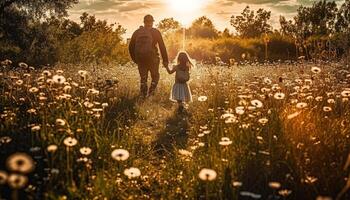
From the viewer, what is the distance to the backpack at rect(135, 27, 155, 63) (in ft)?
43.5

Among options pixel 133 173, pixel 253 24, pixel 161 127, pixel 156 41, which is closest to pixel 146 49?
pixel 156 41

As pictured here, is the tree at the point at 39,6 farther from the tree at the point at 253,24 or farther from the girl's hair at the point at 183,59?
the tree at the point at 253,24

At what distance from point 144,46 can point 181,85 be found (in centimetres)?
183

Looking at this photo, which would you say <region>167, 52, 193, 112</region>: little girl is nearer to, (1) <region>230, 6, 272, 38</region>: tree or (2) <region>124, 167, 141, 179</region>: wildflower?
(2) <region>124, 167, 141, 179</region>: wildflower

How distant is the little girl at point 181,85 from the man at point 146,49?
3.76 feet

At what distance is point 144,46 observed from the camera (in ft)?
43.5

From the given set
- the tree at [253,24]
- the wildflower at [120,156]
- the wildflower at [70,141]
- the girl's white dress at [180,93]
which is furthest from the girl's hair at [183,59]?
the tree at [253,24]

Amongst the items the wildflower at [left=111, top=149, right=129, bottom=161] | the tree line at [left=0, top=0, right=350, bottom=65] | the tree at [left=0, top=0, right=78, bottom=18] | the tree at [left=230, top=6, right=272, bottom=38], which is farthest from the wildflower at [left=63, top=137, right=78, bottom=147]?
the tree at [left=230, top=6, right=272, bottom=38]

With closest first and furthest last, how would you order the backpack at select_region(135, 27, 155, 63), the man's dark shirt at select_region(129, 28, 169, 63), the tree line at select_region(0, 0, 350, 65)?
the backpack at select_region(135, 27, 155, 63) → the man's dark shirt at select_region(129, 28, 169, 63) → the tree line at select_region(0, 0, 350, 65)

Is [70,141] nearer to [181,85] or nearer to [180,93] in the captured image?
[180,93]

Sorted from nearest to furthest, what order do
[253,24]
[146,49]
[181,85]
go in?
[181,85]
[146,49]
[253,24]

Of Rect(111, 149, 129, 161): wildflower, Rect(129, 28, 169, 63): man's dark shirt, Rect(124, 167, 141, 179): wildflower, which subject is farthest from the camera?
Rect(129, 28, 169, 63): man's dark shirt

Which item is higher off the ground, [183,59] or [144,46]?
[144,46]

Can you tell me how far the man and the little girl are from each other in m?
1.15
